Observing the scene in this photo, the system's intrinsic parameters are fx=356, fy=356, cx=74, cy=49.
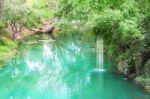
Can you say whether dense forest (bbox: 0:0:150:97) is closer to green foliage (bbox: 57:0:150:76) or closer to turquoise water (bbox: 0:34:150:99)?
green foliage (bbox: 57:0:150:76)

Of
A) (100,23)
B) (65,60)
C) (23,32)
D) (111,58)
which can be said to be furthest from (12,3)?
(100,23)

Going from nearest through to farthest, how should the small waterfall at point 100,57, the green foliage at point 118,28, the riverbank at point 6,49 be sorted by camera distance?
the green foliage at point 118,28 < the small waterfall at point 100,57 < the riverbank at point 6,49

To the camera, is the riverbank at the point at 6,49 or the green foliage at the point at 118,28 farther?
the riverbank at the point at 6,49

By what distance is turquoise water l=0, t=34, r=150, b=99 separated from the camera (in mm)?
21219

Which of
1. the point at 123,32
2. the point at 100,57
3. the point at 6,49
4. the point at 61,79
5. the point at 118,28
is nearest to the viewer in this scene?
the point at 123,32

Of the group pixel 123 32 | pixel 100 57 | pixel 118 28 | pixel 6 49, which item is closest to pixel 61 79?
pixel 100 57

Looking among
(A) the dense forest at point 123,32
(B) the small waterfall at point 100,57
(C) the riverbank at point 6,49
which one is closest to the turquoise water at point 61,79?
(B) the small waterfall at point 100,57

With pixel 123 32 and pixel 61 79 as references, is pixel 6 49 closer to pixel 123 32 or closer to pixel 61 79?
pixel 61 79

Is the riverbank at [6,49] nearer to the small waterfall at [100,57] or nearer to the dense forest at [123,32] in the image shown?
the small waterfall at [100,57]

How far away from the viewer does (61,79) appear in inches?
989

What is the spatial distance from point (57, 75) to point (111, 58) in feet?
14.0

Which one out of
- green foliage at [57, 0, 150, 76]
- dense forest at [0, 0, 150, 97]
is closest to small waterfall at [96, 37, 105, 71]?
dense forest at [0, 0, 150, 97]

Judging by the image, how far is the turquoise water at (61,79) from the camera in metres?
21.2

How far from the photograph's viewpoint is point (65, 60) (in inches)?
1277
